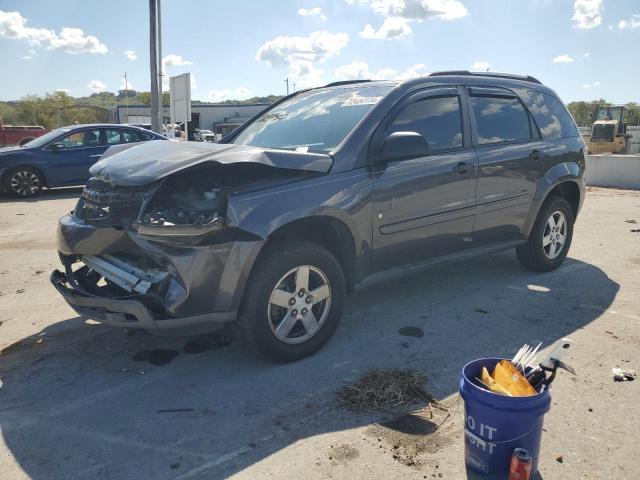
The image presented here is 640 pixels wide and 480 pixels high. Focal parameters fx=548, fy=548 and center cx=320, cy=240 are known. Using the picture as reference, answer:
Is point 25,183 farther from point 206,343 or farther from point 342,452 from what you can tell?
point 342,452

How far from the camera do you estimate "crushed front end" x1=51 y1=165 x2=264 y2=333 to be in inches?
125

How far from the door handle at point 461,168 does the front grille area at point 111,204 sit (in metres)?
2.45

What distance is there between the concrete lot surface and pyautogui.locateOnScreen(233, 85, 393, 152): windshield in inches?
47.4

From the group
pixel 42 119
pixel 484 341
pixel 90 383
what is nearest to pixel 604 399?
pixel 484 341

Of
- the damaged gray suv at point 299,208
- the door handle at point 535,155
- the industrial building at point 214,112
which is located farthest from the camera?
the industrial building at point 214,112

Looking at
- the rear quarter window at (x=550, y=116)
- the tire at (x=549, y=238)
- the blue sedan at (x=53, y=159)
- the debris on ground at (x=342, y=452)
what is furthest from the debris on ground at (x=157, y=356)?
the blue sedan at (x=53, y=159)

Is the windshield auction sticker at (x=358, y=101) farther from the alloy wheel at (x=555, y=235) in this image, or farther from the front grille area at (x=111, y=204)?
the alloy wheel at (x=555, y=235)

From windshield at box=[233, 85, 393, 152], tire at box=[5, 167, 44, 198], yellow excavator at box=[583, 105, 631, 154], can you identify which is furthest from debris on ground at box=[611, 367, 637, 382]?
yellow excavator at box=[583, 105, 631, 154]

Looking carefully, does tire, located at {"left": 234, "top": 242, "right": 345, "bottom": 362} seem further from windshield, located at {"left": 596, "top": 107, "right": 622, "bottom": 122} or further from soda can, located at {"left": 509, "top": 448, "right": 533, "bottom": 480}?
windshield, located at {"left": 596, "top": 107, "right": 622, "bottom": 122}

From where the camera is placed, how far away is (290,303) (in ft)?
11.7

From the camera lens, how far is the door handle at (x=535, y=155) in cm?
517

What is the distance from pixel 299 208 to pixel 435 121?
64.0 inches

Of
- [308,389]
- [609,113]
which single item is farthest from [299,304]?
[609,113]

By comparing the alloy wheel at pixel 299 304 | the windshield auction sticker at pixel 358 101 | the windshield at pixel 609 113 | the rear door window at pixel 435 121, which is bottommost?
the alloy wheel at pixel 299 304
